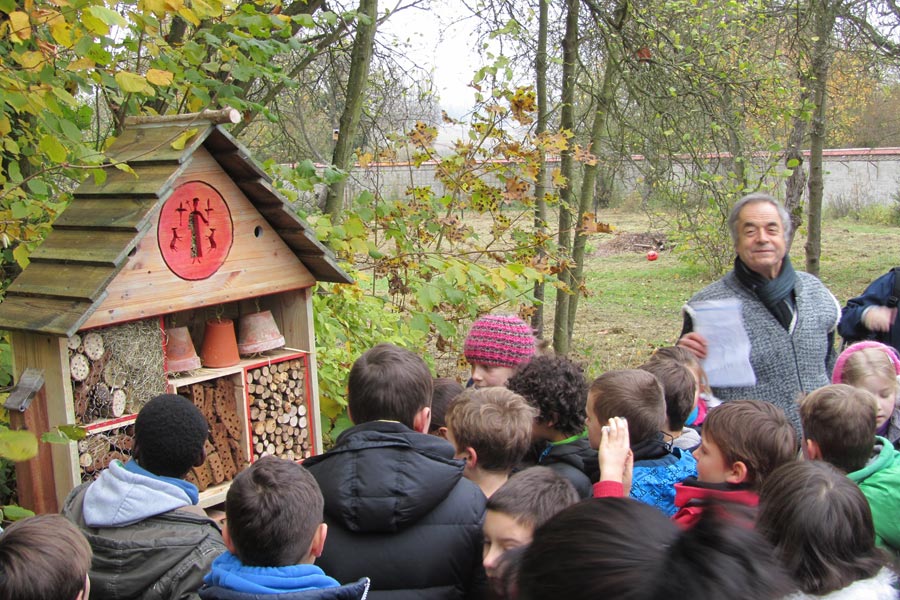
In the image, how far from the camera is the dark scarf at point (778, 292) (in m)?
3.04

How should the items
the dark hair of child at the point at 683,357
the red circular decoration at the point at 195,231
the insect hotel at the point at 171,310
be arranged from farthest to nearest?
the dark hair of child at the point at 683,357, the red circular decoration at the point at 195,231, the insect hotel at the point at 171,310

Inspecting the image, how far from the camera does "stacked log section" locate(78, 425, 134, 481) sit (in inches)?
113

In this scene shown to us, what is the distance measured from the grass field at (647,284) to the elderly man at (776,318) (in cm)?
382

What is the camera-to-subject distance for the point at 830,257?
1383 centimetres

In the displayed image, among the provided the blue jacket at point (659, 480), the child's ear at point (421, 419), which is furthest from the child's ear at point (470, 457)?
the blue jacket at point (659, 480)

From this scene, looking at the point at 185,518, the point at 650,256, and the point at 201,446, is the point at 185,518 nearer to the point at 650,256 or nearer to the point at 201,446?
the point at 201,446

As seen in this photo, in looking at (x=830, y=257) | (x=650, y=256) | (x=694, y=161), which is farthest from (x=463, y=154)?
(x=830, y=257)

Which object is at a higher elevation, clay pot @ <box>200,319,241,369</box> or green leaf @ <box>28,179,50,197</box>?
green leaf @ <box>28,179,50,197</box>

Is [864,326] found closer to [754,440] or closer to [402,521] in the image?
[754,440]

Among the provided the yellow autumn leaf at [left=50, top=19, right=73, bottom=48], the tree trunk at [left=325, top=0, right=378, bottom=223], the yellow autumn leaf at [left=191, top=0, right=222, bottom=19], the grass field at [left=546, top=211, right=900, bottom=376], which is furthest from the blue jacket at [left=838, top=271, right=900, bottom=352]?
the yellow autumn leaf at [left=50, top=19, right=73, bottom=48]

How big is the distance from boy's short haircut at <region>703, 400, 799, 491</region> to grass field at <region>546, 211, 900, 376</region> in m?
4.70

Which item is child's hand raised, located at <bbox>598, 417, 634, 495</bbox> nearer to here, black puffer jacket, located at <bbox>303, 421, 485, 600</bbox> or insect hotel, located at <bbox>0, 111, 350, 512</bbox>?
black puffer jacket, located at <bbox>303, 421, 485, 600</bbox>

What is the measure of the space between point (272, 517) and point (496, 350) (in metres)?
1.49

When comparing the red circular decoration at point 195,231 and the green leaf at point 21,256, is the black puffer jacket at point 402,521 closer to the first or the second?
the red circular decoration at point 195,231
